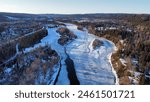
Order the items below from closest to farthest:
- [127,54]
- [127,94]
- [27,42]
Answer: [127,94]
[127,54]
[27,42]

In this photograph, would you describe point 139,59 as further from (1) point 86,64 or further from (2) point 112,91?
(2) point 112,91

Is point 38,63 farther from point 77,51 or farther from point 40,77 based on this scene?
point 77,51

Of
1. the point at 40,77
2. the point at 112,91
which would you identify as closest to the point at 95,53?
the point at 40,77

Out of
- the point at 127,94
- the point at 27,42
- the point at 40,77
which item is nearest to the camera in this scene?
the point at 127,94

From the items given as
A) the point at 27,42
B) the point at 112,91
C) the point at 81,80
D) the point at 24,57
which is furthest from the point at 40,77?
the point at 27,42

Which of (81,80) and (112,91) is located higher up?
(112,91)

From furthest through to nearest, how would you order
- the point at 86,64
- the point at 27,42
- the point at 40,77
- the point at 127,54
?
the point at 27,42 → the point at 127,54 → the point at 86,64 → the point at 40,77

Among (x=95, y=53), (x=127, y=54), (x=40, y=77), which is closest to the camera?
(x=40, y=77)

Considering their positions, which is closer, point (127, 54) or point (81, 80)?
point (81, 80)

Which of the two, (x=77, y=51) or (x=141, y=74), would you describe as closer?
(x=141, y=74)
